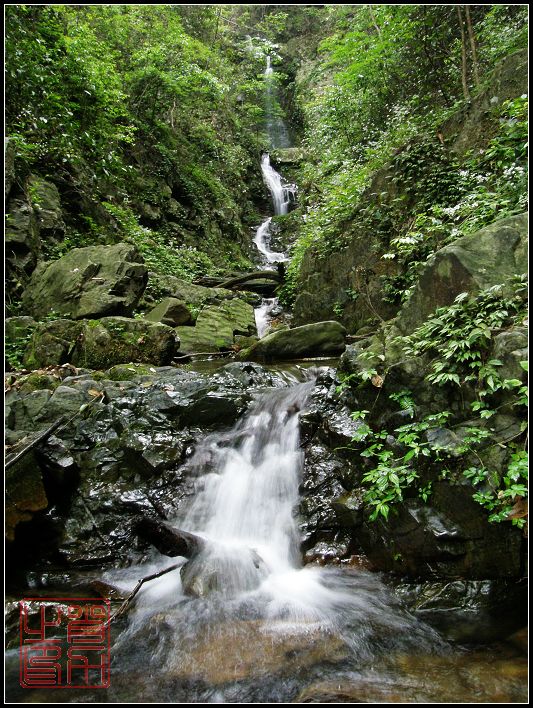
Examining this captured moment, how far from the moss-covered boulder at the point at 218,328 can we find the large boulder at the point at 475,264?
637 cm

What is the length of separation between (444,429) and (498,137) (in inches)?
222

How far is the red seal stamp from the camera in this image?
325 centimetres

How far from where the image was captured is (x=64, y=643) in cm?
364

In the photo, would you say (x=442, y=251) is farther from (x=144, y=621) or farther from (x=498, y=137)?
(x=144, y=621)

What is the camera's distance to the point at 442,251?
5.02 m

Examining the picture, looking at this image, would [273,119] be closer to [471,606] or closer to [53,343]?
[53,343]

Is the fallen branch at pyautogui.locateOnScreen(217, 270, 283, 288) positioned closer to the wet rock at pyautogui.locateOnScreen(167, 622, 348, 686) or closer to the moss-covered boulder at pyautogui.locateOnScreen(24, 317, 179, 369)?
the moss-covered boulder at pyautogui.locateOnScreen(24, 317, 179, 369)

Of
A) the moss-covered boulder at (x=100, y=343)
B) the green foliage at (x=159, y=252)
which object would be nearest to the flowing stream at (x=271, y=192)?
the green foliage at (x=159, y=252)

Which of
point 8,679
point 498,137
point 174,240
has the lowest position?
point 8,679

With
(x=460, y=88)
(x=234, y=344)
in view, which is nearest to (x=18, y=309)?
(x=234, y=344)

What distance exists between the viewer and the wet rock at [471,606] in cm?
340

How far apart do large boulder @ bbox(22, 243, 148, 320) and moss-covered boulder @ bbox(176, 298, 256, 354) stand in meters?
1.65

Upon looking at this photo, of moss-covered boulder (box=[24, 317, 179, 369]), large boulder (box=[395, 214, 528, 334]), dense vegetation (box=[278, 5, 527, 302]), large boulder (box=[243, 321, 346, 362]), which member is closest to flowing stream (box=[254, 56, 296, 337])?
dense vegetation (box=[278, 5, 527, 302])

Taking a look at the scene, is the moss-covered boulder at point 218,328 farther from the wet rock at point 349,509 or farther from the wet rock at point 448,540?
the wet rock at point 448,540
